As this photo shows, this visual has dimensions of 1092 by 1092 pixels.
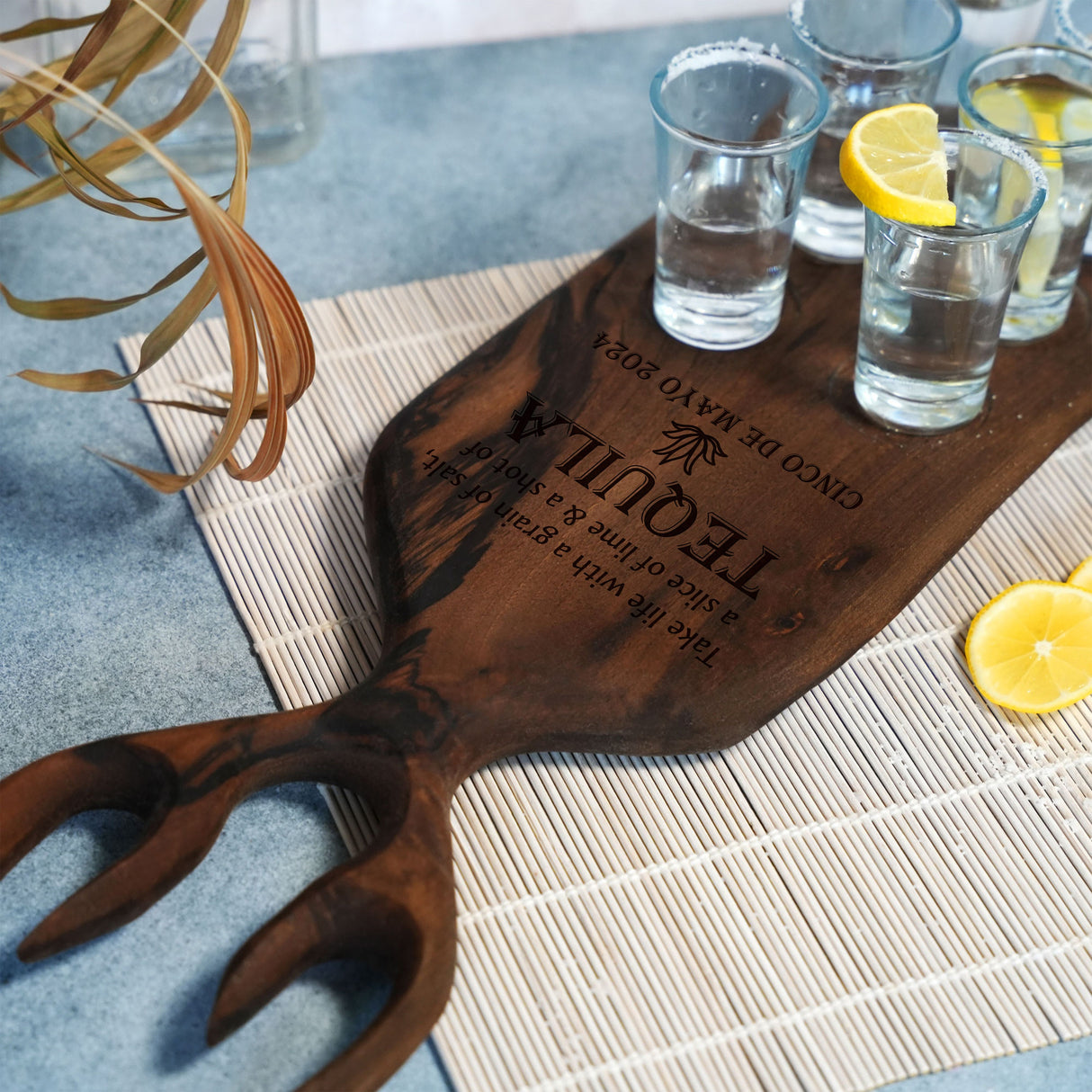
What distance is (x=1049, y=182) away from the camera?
82 cm

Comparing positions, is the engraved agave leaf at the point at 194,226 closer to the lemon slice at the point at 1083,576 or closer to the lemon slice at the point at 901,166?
the lemon slice at the point at 901,166

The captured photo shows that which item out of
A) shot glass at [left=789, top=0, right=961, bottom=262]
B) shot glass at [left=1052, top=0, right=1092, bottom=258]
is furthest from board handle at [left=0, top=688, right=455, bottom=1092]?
shot glass at [left=1052, top=0, right=1092, bottom=258]

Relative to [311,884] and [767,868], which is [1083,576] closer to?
[767,868]

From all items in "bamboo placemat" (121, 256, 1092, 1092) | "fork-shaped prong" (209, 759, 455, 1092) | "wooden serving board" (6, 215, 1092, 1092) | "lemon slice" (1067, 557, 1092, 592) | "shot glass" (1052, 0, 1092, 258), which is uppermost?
"shot glass" (1052, 0, 1092, 258)

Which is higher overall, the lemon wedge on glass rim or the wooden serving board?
the lemon wedge on glass rim

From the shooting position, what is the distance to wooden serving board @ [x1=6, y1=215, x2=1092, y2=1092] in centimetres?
62

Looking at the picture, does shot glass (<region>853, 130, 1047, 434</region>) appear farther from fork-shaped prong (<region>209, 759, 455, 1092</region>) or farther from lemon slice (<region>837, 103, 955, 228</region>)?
fork-shaped prong (<region>209, 759, 455, 1092</region>)

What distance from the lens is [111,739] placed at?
0.65 meters

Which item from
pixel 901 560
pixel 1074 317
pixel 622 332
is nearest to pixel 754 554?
pixel 901 560

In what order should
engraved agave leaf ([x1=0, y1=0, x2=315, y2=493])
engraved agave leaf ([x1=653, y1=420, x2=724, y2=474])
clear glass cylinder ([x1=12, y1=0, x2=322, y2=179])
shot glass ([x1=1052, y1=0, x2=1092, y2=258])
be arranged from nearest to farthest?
1. engraved agave leaf ([x1=0, y1=0, x2=315, y2=493])
2. engraved agave leaf ([x1=653, y1=420, x2=724, y2=474])
3. shot glass ([x1=1052, y1=0, x2=1092, y2=258])
4. clear glass cylinder ([x1=12, y1=0, x2=322, y2=179])

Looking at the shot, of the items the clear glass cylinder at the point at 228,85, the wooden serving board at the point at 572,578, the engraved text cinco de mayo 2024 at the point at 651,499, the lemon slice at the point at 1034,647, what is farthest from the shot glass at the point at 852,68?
the clear glass cylinder at the point at 228,85

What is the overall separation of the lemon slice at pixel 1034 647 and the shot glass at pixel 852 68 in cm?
30

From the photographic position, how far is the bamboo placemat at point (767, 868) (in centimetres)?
63

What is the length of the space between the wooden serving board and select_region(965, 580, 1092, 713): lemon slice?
5cm
